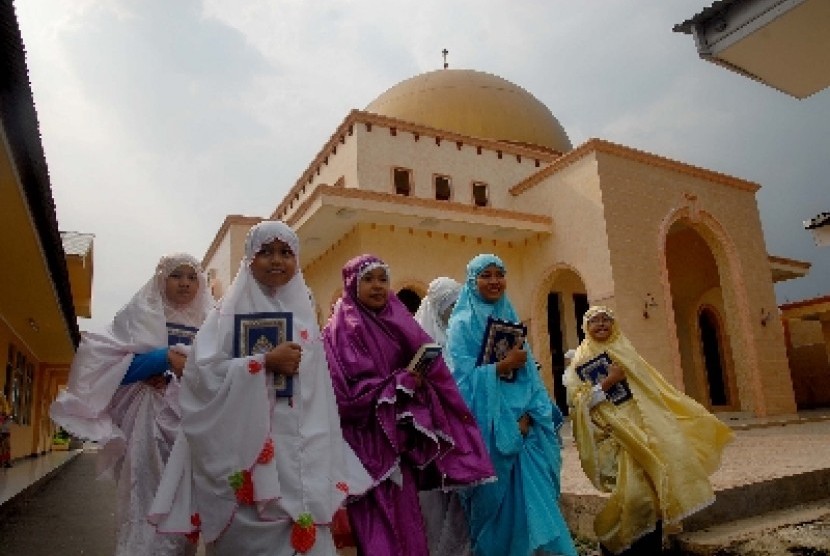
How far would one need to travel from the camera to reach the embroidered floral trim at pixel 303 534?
2.11 m

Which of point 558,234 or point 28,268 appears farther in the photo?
point 558,234

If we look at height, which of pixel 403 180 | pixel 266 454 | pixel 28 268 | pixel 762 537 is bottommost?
pixel 762 537

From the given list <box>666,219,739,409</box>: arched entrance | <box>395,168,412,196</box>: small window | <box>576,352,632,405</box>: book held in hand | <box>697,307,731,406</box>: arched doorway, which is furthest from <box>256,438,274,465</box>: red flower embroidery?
<box>697,307,731,406</box>: arched doorway

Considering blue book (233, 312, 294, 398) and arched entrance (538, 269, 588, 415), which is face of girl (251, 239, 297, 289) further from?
arched entrance (538, 269, 588, 415)

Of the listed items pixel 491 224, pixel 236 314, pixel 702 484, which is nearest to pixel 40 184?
pixel 236 314

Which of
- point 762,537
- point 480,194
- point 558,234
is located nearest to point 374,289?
point 762,537

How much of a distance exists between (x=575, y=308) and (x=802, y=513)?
1189 centimetres

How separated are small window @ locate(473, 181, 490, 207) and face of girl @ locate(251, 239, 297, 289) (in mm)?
12949

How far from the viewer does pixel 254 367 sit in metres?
2.21

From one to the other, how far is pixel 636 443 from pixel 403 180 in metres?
11.6

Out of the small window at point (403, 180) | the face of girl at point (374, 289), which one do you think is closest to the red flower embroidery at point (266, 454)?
the face of girl at point (374, 289)

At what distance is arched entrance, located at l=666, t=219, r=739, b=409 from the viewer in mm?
16630

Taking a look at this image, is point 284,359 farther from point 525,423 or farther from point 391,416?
point 525,423

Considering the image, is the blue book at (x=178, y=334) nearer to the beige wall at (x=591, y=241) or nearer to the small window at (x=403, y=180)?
the beige wall at (x=591, y=241)
